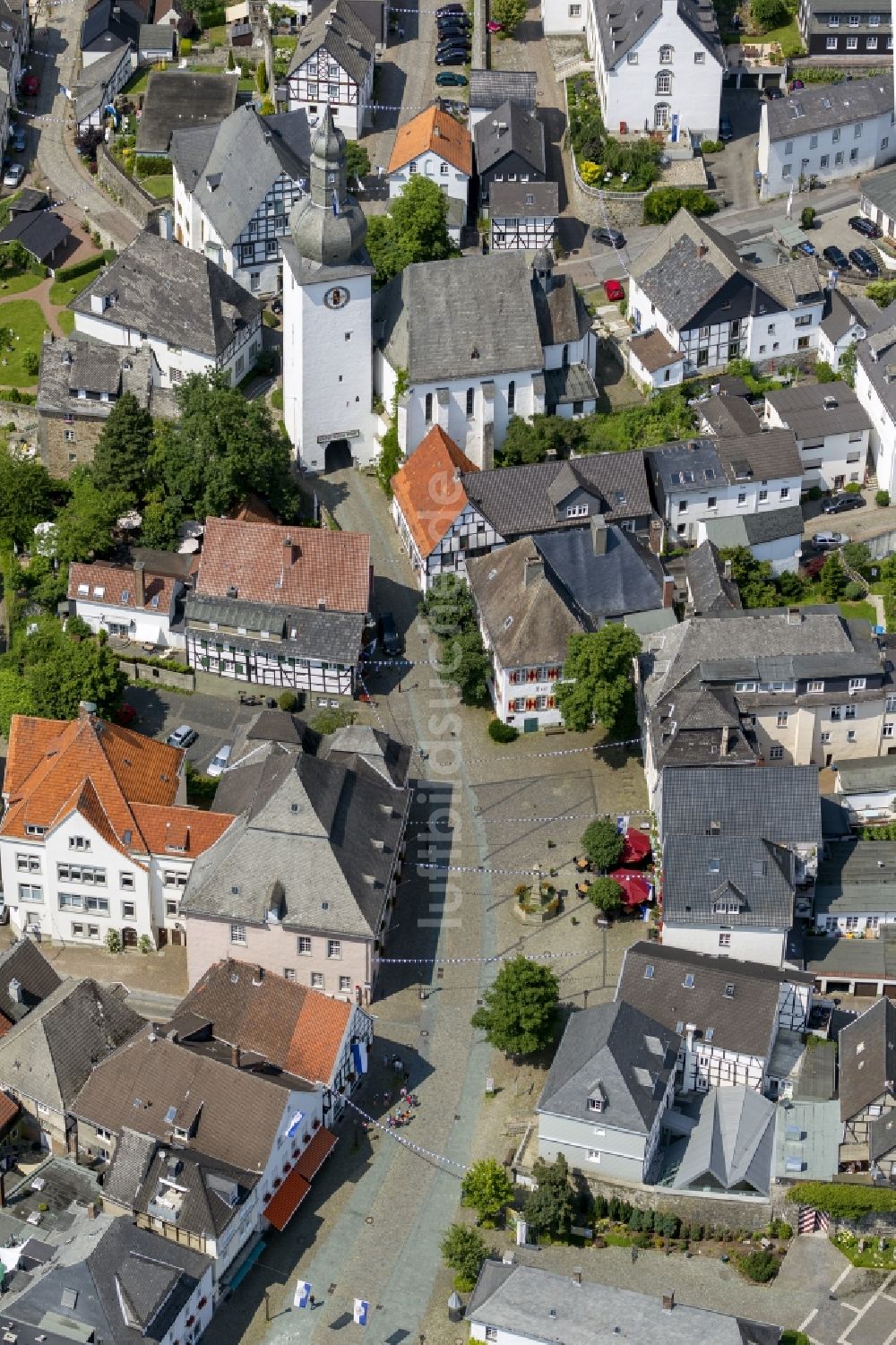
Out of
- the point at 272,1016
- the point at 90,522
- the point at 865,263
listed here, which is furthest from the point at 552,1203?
the point at 865,263

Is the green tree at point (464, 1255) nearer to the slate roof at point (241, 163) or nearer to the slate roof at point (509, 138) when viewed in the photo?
the slate roof at point (241, 163)

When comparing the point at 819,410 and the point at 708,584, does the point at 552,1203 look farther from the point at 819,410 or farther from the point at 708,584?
the point at 819,410

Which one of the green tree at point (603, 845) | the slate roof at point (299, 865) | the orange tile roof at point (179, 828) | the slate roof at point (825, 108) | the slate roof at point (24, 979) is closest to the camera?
the slate roof at point (24, 979)

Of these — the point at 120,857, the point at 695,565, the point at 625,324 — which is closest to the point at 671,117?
the point at 625,324

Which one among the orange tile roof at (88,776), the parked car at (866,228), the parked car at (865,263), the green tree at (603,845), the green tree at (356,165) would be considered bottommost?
the green tree at (603,845)

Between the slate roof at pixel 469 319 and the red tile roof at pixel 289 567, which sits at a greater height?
the slate roof at pixel 469 319

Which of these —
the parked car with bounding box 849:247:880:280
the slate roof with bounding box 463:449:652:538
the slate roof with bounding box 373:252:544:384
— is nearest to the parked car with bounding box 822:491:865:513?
the slate roof with bounding box 463:449:652:538

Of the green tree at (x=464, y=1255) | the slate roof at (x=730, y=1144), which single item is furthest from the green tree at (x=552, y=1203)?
the slate roof at (x=730, y=1144)

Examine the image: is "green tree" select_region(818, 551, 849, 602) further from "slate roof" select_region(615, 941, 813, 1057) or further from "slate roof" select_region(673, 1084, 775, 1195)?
"slate roof" select_region(673, 1084, 775, 1195)
